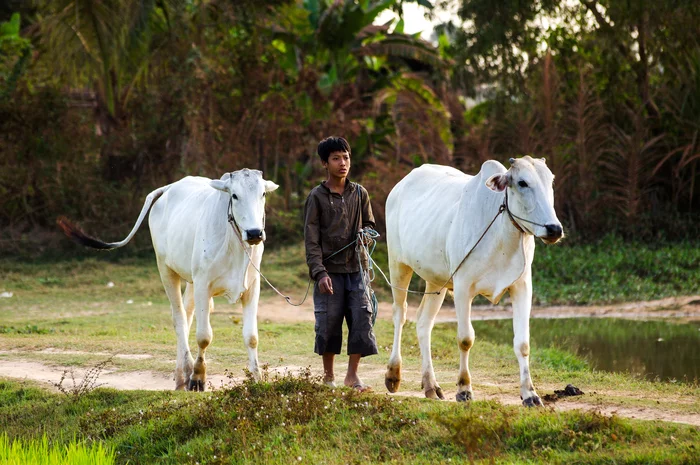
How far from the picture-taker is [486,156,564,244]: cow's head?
552 cm

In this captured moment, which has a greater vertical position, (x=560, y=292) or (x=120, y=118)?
(x=120, y=118)

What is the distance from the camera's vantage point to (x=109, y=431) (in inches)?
221

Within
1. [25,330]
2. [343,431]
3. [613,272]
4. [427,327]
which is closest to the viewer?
[343,431]

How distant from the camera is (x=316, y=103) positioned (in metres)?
18.0

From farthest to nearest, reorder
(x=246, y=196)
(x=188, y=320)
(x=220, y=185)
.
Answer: (x=188, y=320) < (x=220, y=185) < (x=246, y=196)

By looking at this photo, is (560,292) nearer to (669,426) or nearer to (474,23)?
(474,23)

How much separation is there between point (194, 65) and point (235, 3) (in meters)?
1.65

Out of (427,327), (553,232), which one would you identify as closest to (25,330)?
(427,327)

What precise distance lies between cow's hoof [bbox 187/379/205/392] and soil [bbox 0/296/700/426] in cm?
20

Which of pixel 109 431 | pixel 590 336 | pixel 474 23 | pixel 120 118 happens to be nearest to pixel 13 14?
pixel 120 118

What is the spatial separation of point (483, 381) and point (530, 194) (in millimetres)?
2124

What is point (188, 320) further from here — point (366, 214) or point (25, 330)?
point (25, 330)

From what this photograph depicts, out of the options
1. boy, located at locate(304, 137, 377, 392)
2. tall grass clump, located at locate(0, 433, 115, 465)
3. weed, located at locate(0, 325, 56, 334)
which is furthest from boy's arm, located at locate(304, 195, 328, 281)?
weed, located at locate(0, 325, 56, 334)

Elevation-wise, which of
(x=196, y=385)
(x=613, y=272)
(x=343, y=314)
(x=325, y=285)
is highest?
(x=325, y=285)
